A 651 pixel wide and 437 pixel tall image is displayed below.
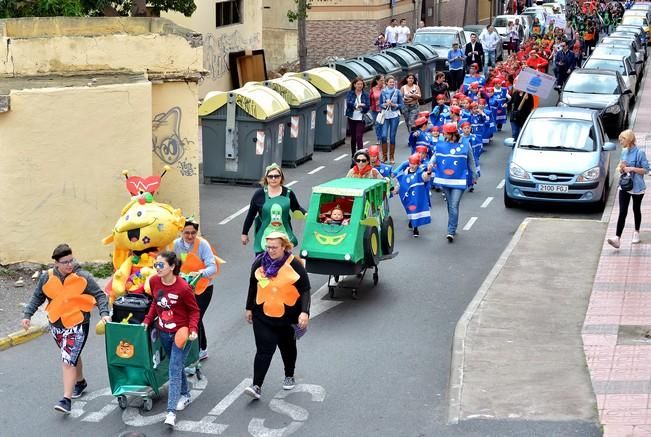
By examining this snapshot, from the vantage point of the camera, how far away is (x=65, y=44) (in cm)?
1566

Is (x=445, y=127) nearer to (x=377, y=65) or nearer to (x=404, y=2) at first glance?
(x=377, y=65)

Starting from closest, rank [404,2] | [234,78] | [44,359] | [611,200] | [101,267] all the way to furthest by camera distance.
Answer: [44,359] < [101,267] < [611,200] < [234,78] < [404,2]

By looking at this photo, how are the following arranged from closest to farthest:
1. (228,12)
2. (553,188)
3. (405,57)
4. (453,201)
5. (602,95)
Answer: (453,201) < (553,188) < (602,95) < (405,57) < (228,12)

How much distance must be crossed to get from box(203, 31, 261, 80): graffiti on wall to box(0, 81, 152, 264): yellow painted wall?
1636 centimetres

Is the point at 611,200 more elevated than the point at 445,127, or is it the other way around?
the point at 445,127

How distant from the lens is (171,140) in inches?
658

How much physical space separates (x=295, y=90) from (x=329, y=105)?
6.72 ft

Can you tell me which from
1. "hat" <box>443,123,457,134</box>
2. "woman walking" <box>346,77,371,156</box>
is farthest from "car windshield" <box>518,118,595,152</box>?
"woman walking" <box>346,77,371,156</box>

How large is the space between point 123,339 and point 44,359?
2139 millimetres

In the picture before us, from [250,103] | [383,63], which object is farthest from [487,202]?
[383,63]

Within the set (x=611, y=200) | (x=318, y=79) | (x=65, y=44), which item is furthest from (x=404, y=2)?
(x=65, y=44)

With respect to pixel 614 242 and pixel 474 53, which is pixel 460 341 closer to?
pixel 614 242

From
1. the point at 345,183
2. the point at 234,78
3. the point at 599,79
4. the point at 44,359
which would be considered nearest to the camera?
the point at 44,359

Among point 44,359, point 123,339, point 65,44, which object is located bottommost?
point 44,359
